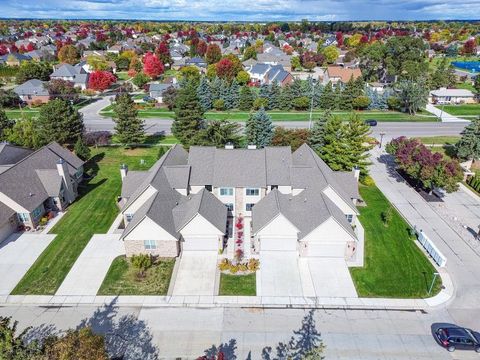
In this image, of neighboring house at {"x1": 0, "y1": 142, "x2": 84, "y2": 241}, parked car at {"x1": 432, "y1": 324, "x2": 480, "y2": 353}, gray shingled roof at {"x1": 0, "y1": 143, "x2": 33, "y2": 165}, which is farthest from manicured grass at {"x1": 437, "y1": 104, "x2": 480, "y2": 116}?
gray shingled roof at {"x1": 0, "y1": 143, "x2": 33, "y2": 165}

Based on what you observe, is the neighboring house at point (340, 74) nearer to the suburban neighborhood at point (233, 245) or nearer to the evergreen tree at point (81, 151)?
the suburban neighborhood at point (233, 245)

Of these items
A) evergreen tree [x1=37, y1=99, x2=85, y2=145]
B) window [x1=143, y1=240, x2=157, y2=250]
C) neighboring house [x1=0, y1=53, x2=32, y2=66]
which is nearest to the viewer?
window [x1=143, y1=240, x2=157, y2=250]

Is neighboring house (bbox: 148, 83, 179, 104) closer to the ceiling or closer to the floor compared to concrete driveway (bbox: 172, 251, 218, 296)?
closer to the ceiling

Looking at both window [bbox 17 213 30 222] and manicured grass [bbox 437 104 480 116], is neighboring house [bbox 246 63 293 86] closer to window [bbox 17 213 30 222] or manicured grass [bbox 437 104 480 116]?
manicured grass [bbox 437 104 480 116]

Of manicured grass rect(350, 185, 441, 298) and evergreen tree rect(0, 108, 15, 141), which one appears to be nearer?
manicured grass rect(350, 185, 441, 298)

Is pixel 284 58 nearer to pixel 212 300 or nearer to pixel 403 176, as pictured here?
pixel 403 176

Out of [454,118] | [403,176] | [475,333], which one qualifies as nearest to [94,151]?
[403,176]

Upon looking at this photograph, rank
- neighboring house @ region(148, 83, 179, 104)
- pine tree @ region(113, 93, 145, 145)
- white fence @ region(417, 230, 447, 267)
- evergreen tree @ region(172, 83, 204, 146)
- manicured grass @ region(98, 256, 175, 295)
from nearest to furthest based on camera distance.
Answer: manicured grass @ region(98, 256, 175, 295), white fence @ region(417, 230, 447, 267), evergreen tree @ region(172, 83, 204, 146), pine tree @ region(113, 93, 145, 145), neighboring house @ region(148, 83, 179, 104)
